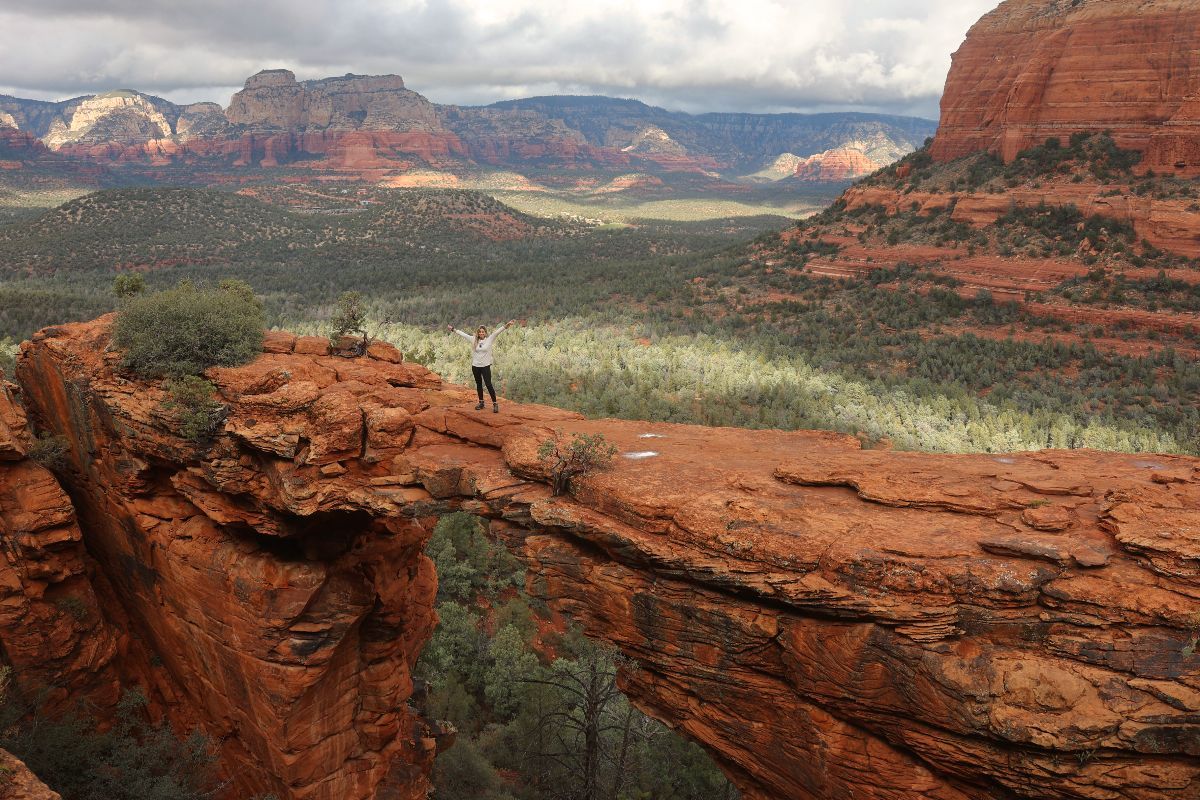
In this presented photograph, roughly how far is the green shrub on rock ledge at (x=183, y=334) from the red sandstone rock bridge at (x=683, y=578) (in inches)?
18.7

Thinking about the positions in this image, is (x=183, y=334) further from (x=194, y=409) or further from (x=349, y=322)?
(x=349, y=322)

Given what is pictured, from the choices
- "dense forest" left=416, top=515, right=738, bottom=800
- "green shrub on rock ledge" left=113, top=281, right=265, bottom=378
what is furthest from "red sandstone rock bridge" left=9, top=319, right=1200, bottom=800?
"dense forest" left=416, top=515, right=738, bottom=800

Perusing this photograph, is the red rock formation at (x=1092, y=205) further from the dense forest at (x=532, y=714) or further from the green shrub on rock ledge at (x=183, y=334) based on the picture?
the green shrub on rock ledge at (x=183, y=334)

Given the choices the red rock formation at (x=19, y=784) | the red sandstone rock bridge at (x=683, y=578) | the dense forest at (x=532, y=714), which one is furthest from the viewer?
the dense forest at (x=532, y=714)

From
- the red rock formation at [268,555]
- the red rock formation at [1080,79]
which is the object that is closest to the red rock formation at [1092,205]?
the red rock formation at [1080,79]

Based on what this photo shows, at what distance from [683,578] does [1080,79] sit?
59.7 metres

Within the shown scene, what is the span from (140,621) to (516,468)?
10.1 metres

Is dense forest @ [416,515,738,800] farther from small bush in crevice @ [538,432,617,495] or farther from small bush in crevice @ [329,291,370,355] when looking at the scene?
small bush in crevice @ [329,291,370,355]

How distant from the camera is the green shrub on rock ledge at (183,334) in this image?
12.0 metres

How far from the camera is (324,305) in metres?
58.2

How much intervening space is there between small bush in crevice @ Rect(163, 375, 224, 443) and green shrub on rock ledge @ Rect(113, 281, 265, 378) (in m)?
0.56

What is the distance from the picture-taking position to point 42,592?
12.7 metres

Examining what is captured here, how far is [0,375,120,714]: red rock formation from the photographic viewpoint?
12.1 m

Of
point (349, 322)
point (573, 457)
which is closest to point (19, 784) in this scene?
point (573, 457)
